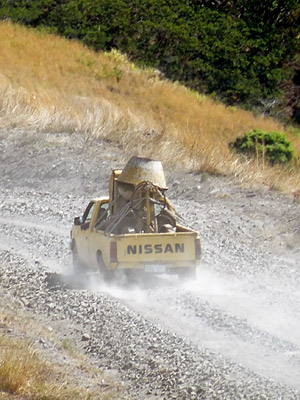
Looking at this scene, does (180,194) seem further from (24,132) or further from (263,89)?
A: (263,89)

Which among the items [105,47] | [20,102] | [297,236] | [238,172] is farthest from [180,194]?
[105,47]

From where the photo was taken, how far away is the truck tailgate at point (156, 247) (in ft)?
47.0

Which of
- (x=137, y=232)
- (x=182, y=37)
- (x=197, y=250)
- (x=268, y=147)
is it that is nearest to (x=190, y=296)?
(x=197, y=250)

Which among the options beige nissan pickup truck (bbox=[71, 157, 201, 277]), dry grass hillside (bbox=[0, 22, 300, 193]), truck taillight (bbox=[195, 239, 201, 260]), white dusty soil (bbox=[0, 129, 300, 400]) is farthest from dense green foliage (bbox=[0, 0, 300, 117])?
truck taillight (bbox=[195, 239, 201, 260])

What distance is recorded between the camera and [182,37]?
5394cm

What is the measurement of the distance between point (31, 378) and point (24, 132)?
2178 centimetres

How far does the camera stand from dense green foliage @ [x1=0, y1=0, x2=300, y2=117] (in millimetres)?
53219

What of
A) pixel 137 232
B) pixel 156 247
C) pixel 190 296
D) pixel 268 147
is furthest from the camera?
pixel 268 147

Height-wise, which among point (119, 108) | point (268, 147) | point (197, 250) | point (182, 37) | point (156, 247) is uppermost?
point (156, 247)

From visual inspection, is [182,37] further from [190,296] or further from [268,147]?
[190,296]

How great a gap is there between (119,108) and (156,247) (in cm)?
2465

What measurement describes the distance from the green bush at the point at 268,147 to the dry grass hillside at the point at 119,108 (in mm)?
1604

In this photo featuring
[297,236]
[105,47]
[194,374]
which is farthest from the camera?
[105,47]

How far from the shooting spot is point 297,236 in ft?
64.4
